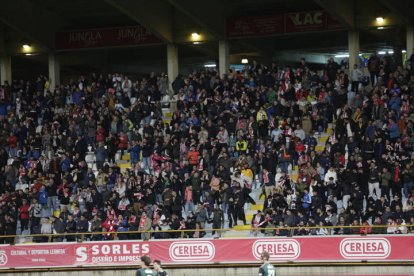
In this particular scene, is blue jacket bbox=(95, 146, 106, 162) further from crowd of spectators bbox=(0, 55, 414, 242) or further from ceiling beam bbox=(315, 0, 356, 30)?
ceiling beam bbox=(315, 0, 356, 30)

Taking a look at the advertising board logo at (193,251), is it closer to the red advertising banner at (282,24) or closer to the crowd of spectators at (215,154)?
the crowd of spectators at (215,154)

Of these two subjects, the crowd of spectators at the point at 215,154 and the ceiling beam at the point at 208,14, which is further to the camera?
the ceiling beam at the point at 208,14

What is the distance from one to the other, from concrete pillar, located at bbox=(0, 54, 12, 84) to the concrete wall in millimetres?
17554

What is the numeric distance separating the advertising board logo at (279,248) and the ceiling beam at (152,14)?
49.3 ft

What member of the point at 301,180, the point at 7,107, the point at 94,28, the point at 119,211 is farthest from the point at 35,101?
the point at 301,180

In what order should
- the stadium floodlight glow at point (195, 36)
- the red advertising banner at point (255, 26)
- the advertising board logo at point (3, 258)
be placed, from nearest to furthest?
the advertising board logo at point (3, 258) < the red advertising banner at point (255, 26) < the stadium floodlight glow at point (195, 36)

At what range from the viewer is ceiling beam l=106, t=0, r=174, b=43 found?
141 ft

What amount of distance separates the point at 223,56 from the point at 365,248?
17364mm

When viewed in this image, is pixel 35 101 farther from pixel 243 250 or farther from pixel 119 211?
pixel 243 250

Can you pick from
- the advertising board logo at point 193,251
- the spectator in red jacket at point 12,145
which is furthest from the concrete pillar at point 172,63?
the advertising board logo at point 193,251

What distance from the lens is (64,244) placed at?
33625mm

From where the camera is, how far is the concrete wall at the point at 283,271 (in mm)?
29922

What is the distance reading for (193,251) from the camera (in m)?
32.3

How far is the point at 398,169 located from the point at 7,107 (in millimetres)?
20551
